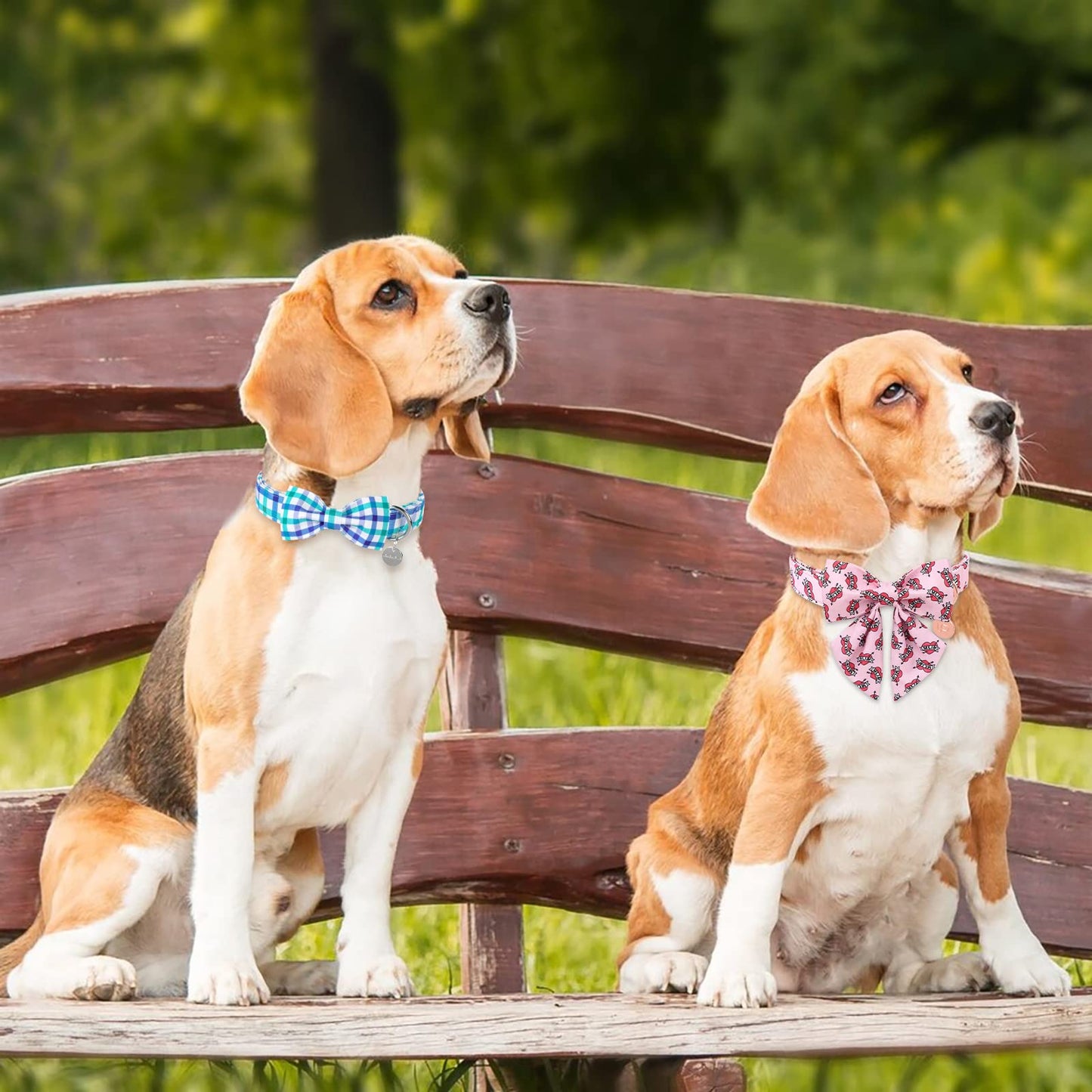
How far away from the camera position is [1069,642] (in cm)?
369

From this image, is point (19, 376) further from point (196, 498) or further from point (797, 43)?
point (797, 43)

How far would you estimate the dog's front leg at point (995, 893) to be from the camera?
2834 millimetres

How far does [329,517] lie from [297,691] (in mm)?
282

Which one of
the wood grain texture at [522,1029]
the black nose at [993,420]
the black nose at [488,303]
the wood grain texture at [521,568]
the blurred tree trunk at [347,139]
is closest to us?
the wood grain texture at [522,1029]

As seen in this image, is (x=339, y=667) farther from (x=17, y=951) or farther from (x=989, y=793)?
(x=989, y=793)

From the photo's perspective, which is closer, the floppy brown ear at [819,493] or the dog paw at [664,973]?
the floppy brown ear at [819,493]

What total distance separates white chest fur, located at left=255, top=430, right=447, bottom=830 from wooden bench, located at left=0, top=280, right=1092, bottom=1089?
1.88ft

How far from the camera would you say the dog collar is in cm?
281

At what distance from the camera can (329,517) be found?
2807 mm

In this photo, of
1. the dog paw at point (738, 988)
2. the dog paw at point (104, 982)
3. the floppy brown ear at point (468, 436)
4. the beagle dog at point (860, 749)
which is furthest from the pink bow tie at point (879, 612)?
the dog paw at point (104, 982)

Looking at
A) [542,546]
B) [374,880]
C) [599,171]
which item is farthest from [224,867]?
[599,171]

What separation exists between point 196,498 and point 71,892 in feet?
3.01

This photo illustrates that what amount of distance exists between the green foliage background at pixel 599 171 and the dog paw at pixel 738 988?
3.92 feet

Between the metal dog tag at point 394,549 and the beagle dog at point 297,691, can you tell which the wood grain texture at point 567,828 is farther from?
the metal dog tag at point 394,549
